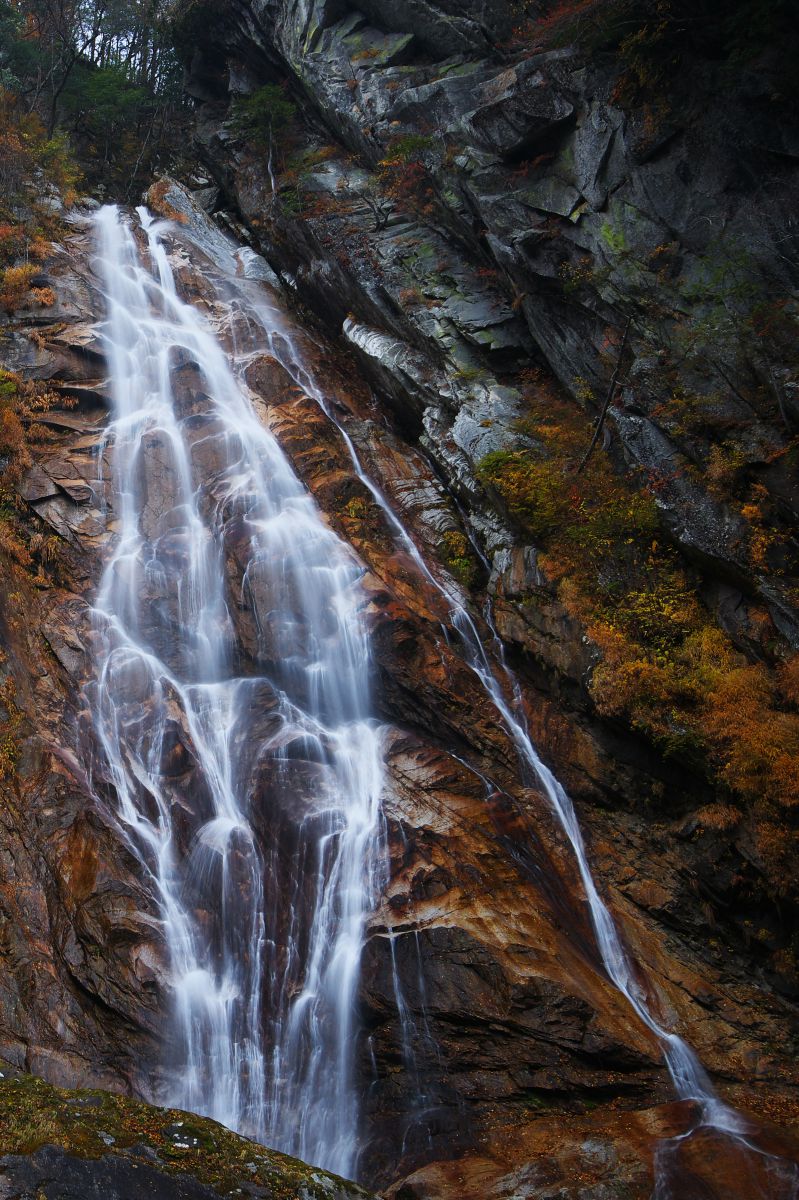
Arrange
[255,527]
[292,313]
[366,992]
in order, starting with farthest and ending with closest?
[292,313] → [255,527] → [366,992]

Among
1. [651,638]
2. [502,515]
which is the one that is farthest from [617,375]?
[651,638]

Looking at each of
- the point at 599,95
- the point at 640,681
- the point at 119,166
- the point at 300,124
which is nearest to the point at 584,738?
the point at 640,681

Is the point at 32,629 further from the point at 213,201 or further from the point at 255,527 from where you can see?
the point at 213,201

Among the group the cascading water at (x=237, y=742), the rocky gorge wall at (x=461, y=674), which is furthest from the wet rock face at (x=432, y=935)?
the cascading water at (x=237, y=742)

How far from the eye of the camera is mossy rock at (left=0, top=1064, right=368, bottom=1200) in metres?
5.50

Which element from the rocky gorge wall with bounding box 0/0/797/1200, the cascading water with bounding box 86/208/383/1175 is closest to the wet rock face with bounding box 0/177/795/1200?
the rocky gorge wall with bounding box 0/0/797/1200

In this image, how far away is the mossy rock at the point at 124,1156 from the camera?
5.50 metres

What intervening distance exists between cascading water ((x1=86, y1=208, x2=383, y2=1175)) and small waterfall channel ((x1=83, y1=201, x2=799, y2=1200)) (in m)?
0.03

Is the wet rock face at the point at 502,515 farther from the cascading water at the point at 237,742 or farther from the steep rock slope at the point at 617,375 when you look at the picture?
the cascading water at the point at 237,742

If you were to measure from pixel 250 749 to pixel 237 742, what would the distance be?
0.91 ft

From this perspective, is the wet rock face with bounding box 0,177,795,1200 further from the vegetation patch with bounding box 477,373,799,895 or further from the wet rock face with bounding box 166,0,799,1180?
the vegetation patch with bounding box 477,373,799,895

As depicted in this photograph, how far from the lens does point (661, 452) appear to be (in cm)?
1320

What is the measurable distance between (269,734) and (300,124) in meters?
23.0

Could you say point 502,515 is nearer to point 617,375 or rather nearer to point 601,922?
point 617,375
